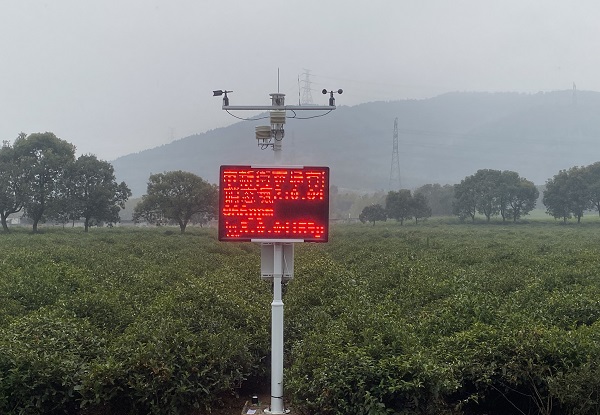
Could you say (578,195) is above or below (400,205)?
above

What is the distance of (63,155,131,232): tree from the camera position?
5903 centimetres

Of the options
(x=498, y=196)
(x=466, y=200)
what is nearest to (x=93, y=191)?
(x=466, y=200)

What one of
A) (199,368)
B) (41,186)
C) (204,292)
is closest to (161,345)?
(199,368)

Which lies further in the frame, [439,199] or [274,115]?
[439,199]

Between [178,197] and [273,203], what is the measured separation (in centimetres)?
5810

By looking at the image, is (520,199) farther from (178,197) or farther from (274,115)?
(274,115)

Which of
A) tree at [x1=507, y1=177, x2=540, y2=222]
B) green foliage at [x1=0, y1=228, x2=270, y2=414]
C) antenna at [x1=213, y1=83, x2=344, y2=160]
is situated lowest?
green foliage at [x1=0, y1=228, x2=270, y2=414]

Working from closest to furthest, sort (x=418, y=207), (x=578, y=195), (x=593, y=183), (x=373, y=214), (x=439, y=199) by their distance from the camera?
1. (x=578, y=195)
2. (x=593, y=183)
3. (x=418, y=207)
4. (x=373, y=214)
5. (x=439, y=199)

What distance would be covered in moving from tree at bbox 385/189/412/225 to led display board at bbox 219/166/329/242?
A: 7658 cm

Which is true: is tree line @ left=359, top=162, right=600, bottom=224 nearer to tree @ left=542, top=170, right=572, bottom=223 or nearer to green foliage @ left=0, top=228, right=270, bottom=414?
tree @ left=542, top=170, right=572, bottom=223

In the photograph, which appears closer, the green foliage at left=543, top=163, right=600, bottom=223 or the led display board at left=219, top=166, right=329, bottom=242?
the led display board at left=219, top=166, right=329, bottom=242

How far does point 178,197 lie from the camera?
208 feet

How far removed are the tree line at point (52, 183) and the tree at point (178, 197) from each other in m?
3.68

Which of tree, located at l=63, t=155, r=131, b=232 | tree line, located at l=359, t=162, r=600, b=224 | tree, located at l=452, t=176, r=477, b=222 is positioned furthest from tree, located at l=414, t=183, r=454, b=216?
tree, located at l=63, t=155, r=131, b=232
